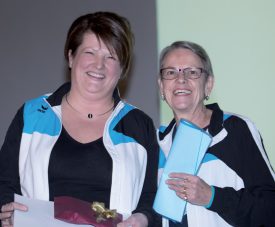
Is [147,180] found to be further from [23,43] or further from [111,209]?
[23,43]

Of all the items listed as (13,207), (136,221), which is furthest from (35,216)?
(136,221)

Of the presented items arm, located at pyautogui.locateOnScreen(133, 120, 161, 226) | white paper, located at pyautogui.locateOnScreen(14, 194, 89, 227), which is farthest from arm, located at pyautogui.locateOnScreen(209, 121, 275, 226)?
white paper, located at pyautogui.locateOnScreen(14, 194, 89, 227)

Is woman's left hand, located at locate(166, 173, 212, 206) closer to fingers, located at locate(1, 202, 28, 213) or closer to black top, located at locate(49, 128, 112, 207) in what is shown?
black top, located at locate(49, 128, 112, 207)

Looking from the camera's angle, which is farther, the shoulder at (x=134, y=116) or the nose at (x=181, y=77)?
the shoulder at (x=134, y=116)

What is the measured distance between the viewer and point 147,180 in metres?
1.79

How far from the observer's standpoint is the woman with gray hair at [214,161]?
1.62 m

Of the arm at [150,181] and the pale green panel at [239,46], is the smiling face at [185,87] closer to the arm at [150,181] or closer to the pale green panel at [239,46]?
the arm at [150,181]

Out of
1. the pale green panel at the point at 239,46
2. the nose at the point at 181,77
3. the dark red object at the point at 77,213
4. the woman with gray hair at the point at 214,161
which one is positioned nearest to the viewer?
the dark red object at the point at 77,213

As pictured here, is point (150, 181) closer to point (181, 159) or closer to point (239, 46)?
point (181, 159)

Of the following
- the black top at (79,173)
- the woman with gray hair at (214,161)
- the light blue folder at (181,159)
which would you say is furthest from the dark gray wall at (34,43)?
the light blue folder at (181,159)

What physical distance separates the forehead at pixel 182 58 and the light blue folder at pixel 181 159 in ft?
0.95

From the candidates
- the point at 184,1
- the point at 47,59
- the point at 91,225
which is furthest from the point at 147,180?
the point at 47,59

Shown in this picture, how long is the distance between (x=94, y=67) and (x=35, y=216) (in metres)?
0.60

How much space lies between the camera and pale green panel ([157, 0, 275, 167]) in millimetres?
2316
